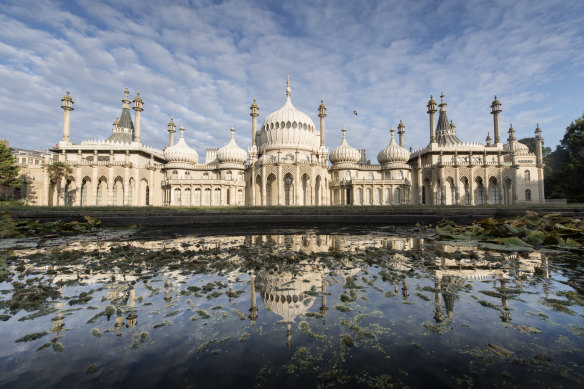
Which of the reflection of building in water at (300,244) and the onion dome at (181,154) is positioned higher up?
the onion dome at (181,154)

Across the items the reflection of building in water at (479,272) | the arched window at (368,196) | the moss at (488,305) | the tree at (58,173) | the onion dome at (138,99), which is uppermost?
the onion dome at (138,99)

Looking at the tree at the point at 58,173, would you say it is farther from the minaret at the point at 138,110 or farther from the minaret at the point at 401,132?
the minaret at the point at 401,132

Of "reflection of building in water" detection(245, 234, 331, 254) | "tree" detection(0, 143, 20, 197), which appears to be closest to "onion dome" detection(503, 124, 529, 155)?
"reflection of building in water" detection(245, 234, 331, 254)

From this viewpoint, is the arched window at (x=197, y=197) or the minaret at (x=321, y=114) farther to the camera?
the minaret at (x=321, y=114)

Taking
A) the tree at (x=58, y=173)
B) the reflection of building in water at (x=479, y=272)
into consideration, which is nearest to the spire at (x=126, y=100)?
the tree at (x=58, y=173)

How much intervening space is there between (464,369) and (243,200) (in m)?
44.3

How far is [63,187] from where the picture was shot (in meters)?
39.2

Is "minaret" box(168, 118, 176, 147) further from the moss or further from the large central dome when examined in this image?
the moss

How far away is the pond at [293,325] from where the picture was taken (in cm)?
165

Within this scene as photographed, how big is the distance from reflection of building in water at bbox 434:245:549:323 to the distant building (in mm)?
32517

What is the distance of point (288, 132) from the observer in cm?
4206

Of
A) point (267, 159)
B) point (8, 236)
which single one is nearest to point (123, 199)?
point (267, 159)

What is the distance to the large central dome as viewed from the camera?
42000 millimetres

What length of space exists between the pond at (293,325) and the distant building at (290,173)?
1314 inches
